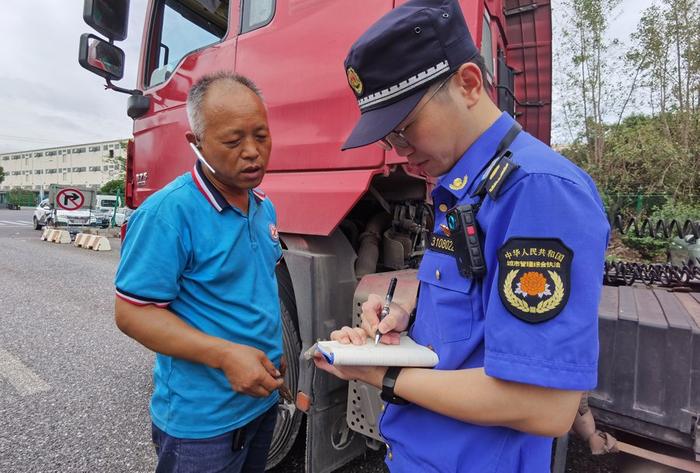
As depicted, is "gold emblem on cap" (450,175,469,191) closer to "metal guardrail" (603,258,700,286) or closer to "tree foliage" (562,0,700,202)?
"metal guardrail" (603,258,700,286)

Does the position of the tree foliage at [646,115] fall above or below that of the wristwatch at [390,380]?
above

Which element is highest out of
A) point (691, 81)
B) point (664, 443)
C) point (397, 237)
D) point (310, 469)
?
point (691, 81)

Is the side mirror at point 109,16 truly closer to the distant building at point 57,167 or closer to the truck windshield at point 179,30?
the truck windshield at point 179,30

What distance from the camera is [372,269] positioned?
2.01 meters

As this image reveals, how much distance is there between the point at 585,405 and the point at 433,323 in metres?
0.91

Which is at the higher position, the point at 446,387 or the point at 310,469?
the point at 446,387

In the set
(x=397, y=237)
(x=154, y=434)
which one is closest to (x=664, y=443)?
(x=397, y=237)

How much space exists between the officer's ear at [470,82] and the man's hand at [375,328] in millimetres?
488

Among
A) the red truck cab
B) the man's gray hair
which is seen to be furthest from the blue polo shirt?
the red truck cab

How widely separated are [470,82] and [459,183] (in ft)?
0.63

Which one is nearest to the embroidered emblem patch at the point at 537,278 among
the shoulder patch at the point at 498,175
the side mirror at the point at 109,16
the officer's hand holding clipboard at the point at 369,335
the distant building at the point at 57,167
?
the shoulder patch at the point at 498,175

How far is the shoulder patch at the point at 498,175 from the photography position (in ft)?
2.26

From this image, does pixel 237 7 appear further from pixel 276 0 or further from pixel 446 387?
pixel 446 387

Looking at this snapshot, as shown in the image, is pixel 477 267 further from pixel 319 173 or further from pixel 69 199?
pixel 69 199
